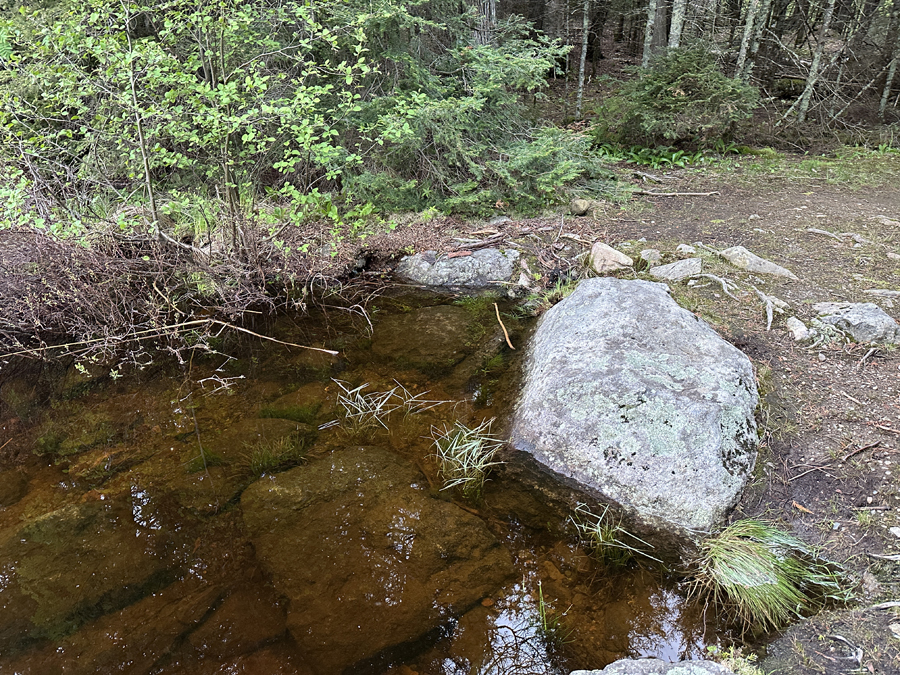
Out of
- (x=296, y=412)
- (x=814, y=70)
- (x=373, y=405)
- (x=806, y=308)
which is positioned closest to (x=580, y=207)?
(x=806, y=308)

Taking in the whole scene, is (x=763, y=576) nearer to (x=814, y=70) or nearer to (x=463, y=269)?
(x=463, y=269)

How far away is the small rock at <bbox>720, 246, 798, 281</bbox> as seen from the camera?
565 cm

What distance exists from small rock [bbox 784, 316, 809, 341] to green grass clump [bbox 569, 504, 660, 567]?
262 cm

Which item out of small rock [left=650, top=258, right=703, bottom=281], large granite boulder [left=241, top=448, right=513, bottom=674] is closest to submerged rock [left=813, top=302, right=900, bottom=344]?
small rock [left=650, top=258, right=703, bottom=281]

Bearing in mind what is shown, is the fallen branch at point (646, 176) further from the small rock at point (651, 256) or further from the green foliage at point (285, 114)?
the small rock at point (651, 256)

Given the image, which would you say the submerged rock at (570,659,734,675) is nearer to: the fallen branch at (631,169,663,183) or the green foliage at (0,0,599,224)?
the green foliage at (0,0,599,224)

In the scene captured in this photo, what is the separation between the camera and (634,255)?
6.48 meters

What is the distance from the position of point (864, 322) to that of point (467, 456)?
3.62 m

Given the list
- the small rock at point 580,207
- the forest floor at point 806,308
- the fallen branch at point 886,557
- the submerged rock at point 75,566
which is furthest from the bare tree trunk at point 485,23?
the fallen branch at point 886,557

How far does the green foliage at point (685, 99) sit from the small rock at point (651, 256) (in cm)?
423

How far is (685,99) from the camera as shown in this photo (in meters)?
9.30

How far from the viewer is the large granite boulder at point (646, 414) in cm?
334

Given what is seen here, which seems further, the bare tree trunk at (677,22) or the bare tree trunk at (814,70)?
the bare tree trunk at (814,70)

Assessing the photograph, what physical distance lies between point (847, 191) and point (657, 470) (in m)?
7.56
